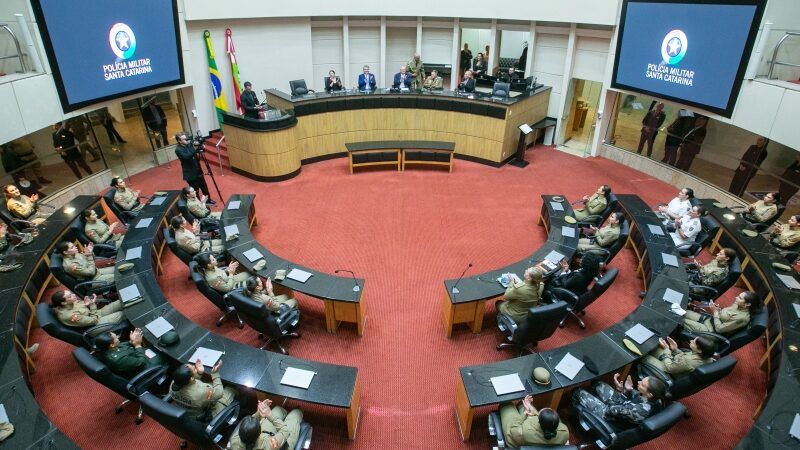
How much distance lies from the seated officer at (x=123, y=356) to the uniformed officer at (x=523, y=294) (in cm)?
467

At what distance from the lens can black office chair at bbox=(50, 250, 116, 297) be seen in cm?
658

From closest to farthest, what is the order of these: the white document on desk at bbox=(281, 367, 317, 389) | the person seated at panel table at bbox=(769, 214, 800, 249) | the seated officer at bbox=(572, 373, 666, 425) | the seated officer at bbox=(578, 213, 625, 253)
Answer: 1. the seated officer at bbox=(572, 373, 666, 425)
2. the white document on desk at bbox=(281, 367, 317, 389)
3. the person seated at panel table at bbox=(769, 214, 800, 249)
4. the seated officer at bbox=(578, 213, 625, 253)

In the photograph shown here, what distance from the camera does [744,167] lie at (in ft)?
33.8

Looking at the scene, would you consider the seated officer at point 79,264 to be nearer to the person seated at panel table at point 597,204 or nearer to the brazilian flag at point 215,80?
the brazilian flag at point 215,80

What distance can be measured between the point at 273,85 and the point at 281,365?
39.3ft

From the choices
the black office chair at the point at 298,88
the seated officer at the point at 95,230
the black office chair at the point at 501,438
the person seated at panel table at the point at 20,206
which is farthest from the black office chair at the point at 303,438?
the black office chair at the point at 298,88

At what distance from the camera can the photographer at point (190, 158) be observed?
9.38 metres

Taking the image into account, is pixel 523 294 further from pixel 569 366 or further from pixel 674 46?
pixel 674 46

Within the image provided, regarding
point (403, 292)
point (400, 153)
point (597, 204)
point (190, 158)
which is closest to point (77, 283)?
point (190, 158)

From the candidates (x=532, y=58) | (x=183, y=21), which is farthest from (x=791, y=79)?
(x=183, y=21)

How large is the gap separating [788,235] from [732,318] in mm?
3368

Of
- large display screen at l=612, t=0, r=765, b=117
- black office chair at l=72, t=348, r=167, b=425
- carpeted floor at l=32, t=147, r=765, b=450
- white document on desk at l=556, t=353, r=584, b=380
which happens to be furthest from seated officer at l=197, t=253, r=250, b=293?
large display screen at l=612, t=0, r=765, b=117

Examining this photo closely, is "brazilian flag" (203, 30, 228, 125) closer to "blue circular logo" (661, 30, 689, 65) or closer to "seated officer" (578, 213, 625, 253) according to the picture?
"seated officer" (578, 213, 625, 253)

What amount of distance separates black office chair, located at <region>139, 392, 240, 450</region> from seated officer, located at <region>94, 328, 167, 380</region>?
765 millimetres
